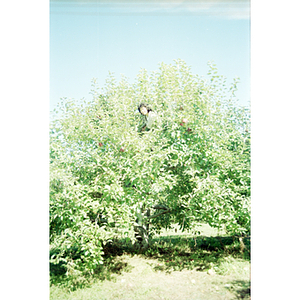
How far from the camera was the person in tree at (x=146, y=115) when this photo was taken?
2109 millimetres

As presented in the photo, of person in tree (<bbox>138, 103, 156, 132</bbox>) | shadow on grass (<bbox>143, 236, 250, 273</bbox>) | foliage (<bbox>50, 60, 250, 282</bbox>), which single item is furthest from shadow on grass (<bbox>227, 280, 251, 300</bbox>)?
person in tree (<bbox>138, 103, 156, 132</bbox>)

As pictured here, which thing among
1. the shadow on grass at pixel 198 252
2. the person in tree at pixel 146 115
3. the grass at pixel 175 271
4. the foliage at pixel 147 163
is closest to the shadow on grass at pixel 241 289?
the grass at pixel 175 271

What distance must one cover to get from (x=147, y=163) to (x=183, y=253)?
0.76 metres

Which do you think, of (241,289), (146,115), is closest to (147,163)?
(146,115)

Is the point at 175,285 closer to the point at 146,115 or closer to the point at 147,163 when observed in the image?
the point at 147,163

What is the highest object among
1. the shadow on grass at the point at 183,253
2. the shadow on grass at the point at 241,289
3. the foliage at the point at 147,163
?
the foliage at the point at 147,163

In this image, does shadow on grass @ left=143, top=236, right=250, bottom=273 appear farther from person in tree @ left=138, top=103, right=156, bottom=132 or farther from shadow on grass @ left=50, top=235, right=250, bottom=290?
person in tree @ left=138, top=103, right=156, bottom=132

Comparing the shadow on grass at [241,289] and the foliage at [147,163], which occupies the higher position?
the foliage at [147,163]

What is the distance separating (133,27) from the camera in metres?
2.12

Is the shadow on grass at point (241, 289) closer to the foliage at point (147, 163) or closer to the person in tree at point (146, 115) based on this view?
the foliage at point (147, 163)

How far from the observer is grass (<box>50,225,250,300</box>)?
6.72 feet

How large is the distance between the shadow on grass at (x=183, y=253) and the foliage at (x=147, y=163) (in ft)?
0.26
